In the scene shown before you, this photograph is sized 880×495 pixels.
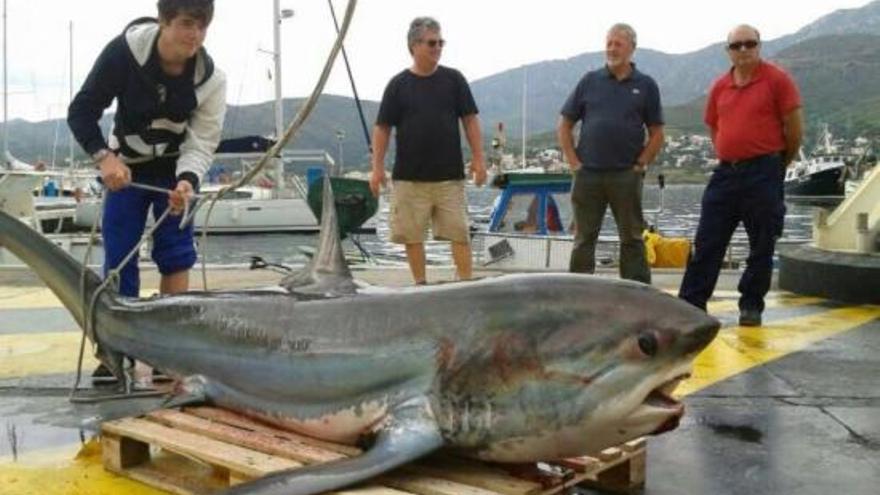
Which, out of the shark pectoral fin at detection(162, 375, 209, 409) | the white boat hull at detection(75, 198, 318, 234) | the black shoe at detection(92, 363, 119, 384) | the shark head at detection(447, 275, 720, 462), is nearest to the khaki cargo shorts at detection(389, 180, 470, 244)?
the black shoe at detection(92, 363, 119, 384)

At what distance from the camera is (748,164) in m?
6.84

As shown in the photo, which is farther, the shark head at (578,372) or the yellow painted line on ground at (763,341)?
the yellow painted line on ground at (763,341)

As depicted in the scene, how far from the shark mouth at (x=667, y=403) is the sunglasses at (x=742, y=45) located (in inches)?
163

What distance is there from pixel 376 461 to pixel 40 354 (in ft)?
12.8

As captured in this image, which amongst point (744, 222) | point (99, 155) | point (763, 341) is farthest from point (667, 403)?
point (744, 222)

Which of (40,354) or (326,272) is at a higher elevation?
(326,272)

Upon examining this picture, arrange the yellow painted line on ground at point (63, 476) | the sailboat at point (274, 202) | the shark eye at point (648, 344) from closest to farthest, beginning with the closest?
the shark eye at point (648, 344), the yellow painted line on ground at point (63, 476), the sailboat at point (274, 202)

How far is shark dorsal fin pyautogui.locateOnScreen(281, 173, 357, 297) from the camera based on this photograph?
12.3 ft

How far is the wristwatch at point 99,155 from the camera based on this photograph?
4.77 m

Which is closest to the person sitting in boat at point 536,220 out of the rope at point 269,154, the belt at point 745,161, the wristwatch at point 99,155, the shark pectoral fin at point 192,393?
the belt at point 745,161

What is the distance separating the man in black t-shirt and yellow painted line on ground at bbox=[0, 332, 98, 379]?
7.90 feet

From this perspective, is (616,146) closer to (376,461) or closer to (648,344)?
(648,344)

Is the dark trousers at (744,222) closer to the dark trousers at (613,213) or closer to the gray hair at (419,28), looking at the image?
the dark trousers at (613,213)

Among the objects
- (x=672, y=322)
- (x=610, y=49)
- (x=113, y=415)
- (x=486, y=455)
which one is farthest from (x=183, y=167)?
(x=610, y=49)
